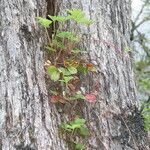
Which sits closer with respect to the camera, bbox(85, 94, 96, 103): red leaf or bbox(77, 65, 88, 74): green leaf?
bbox(85, 94, 96, 103): red leaf

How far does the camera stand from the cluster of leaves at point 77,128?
2336 mm

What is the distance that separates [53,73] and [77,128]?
1.22ft

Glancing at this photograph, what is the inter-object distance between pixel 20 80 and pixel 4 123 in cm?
28

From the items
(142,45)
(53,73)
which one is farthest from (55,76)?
(142,45)

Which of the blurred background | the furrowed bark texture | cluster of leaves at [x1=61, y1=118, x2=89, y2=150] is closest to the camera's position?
the furrowed bark texture

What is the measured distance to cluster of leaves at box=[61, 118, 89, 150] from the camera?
7.66 ft

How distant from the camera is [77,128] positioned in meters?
2.45

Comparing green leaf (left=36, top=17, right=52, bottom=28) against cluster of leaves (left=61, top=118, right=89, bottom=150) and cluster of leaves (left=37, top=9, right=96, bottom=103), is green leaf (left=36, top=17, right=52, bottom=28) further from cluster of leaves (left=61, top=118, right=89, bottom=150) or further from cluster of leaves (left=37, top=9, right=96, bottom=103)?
cluster of leaves (left=61, top=118, right=89, bottom=150)

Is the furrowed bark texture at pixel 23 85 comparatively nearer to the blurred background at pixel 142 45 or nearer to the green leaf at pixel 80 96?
the green leaf at pixel 80 96

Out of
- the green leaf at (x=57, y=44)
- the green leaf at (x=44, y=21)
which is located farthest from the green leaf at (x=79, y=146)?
the green leaf at (x=44, y=21)

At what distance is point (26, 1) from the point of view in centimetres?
260

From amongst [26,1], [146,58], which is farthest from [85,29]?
[146,58]

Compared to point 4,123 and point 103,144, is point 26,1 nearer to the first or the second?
point 4,123

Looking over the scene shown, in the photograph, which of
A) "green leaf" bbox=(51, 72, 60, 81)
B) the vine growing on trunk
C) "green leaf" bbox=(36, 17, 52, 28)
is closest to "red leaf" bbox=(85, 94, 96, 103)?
the vine growing on trunk
